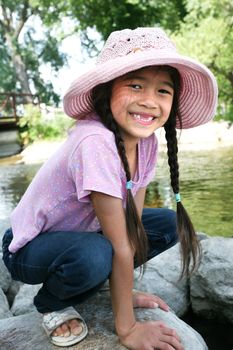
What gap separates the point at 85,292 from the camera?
140cm

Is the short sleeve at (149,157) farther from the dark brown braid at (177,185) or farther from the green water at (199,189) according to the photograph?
the green water at (199,189)

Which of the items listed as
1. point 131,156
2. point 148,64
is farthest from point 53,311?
point 148,64

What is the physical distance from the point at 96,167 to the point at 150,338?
1.72ft

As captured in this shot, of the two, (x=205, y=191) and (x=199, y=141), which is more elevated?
(x=205, y=191)

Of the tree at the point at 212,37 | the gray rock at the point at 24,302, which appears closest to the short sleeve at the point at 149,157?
the gray rock at the point at 24,302

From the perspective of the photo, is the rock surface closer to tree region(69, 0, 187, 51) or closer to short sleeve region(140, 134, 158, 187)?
short sleeve region(140, 134, 158, 187)

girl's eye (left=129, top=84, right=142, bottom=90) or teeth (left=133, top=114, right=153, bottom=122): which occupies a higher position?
girl's eye (left=129, top=84, right=142, bottom=90)

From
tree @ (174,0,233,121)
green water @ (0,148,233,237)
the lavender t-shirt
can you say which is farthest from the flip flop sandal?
tree @ (174,0,233,121)

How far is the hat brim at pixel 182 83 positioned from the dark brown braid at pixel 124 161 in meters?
0.04

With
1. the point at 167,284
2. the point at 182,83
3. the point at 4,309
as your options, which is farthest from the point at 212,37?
the point at 4,309

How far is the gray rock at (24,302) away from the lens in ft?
6.48

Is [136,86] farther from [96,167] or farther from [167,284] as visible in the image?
[167,284]

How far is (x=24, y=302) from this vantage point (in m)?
2.00

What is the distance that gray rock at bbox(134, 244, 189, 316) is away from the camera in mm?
2004
